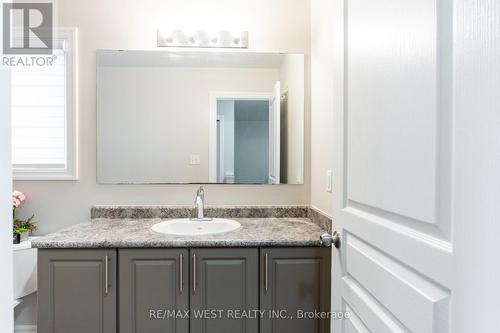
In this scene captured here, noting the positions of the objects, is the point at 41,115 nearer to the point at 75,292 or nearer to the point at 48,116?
the point at 48,116

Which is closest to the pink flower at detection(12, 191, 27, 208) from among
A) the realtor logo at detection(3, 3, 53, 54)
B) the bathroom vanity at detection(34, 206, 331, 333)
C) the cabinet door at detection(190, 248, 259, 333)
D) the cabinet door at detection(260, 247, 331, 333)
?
the bathroom vanity at detection(34, 206, 331, 333)

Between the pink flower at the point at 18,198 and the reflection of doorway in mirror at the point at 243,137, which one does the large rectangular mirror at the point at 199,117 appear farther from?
the pink flower at the point at 18,198

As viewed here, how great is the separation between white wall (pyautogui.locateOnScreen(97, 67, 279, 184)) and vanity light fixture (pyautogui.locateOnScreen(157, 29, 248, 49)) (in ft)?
0.54

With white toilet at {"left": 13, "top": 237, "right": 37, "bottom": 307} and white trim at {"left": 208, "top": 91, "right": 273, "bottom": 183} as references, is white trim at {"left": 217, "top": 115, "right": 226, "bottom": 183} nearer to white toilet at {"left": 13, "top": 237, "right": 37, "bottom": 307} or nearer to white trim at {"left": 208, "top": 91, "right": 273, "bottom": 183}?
white trim at {"left": 208, "top": 91, "right": 273, "bottom": 183}

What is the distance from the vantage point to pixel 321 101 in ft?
6.04

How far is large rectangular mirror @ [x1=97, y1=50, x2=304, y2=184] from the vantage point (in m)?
2.05

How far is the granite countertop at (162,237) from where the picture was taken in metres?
1.48

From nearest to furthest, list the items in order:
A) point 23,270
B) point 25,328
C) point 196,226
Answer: point 23,270
point 196,226
point 25,328

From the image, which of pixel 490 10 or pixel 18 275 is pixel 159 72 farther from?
A: pixel 490 10

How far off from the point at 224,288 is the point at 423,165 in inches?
45.3

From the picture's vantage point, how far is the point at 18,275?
1809 mm

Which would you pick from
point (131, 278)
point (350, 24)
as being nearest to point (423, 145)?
point (350, 24)

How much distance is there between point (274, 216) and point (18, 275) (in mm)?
1581

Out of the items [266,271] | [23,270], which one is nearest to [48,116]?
[23,270]
